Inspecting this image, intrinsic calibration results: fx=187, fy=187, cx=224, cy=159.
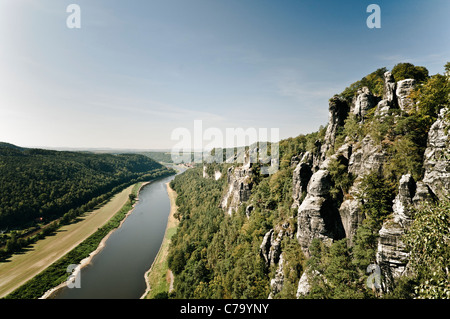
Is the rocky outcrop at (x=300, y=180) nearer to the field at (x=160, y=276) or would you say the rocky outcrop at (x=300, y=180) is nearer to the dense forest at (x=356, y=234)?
the dense forest at (x=356, y=234)

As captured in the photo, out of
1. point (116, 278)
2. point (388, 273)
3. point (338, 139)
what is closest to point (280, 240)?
point (388, 273)

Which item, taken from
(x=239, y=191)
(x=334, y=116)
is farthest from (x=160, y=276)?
(x=334, y=116)

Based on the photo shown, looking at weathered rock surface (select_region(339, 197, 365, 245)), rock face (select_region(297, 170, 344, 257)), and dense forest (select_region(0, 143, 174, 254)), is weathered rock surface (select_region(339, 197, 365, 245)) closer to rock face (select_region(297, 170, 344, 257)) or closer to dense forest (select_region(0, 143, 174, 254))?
rock face (select_region(297, 170, 344, 257))

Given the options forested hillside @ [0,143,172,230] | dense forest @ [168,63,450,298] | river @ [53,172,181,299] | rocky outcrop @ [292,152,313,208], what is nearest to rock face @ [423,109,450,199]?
dense forest @ [168,63,450,298]

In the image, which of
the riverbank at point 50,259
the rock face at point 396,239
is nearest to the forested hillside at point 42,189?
the riverbank at point 50,259

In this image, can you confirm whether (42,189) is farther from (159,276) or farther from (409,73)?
(409,73)
